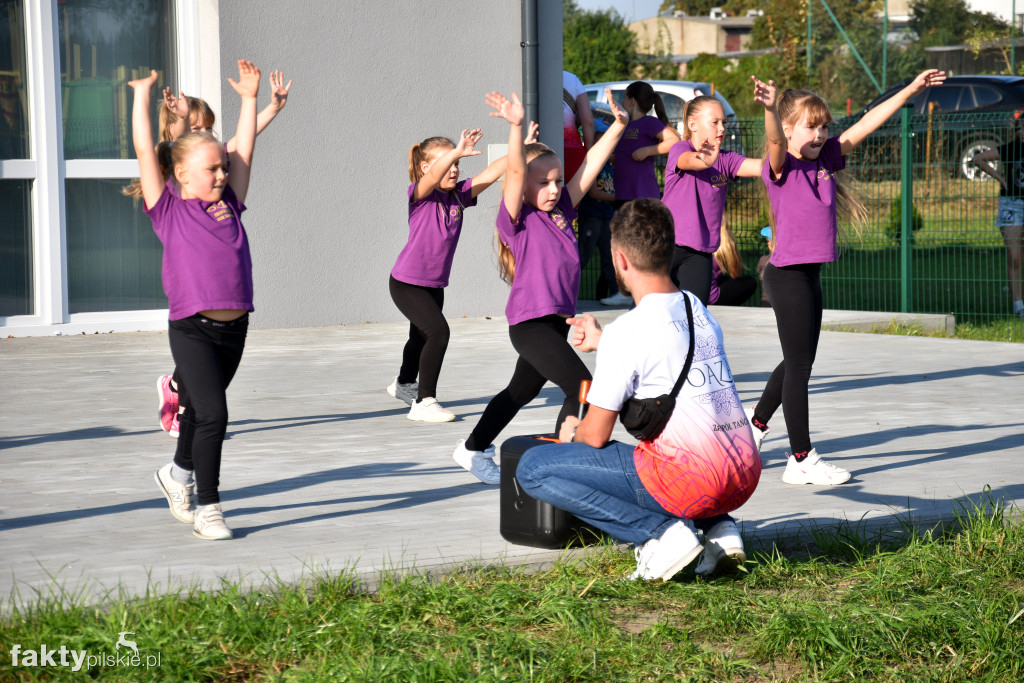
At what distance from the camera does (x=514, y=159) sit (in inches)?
211

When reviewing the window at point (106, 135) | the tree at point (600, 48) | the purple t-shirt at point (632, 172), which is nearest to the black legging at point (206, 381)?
the window at point (106, 135)

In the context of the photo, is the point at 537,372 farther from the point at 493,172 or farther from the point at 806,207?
the point at 806,207

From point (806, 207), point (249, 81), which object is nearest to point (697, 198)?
point (806, 207)

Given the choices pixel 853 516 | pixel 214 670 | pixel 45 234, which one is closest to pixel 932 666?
pixel 853 516

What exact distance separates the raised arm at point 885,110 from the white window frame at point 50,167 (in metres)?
6.61

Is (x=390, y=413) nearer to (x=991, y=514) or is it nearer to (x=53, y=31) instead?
(x=991, y=514)

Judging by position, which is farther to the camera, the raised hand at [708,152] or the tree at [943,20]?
the tree at [943,20]

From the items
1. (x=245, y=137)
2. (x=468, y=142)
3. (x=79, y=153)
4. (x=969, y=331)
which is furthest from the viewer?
(x=969, y=331)

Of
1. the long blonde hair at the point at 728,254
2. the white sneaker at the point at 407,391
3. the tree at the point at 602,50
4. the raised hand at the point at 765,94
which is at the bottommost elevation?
the white sneaker at the point at 407,391

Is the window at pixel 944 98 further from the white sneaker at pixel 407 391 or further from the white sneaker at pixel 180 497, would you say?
the white sneaker at pixel 180 497

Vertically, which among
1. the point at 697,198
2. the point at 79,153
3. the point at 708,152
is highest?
the point at 79,153

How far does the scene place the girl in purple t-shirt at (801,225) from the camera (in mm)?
5820

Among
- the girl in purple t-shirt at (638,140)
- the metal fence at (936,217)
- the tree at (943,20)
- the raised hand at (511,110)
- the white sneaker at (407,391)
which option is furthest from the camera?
the tree at (943,20)

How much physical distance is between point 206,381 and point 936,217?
9.61 meters
